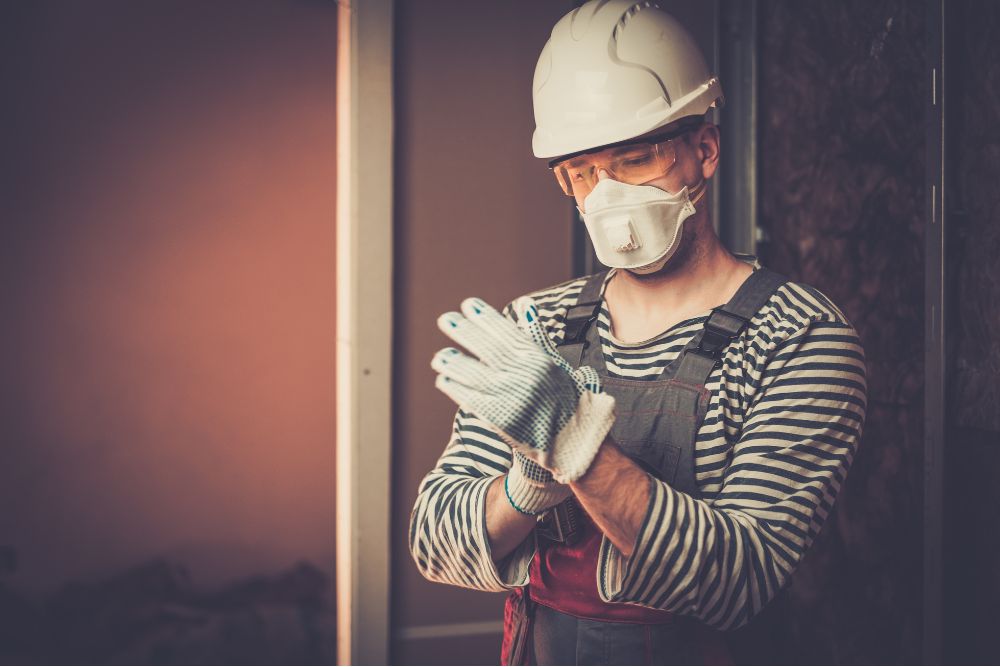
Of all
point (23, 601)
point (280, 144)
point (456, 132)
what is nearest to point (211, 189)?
point (280, 144)

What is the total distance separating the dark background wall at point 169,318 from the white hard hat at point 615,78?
2.82m

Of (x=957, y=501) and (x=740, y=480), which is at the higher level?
(x=740, y=480)

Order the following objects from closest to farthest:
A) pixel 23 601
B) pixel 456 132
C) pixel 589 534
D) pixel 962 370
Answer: pixel 589 534 < pixel 962 370 < pixel 456 132 < pixel 23 601

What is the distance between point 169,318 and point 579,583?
10.4 feet

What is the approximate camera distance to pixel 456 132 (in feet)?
8.87

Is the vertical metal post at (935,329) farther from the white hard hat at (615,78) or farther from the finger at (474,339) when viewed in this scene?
the finger at (474,339)

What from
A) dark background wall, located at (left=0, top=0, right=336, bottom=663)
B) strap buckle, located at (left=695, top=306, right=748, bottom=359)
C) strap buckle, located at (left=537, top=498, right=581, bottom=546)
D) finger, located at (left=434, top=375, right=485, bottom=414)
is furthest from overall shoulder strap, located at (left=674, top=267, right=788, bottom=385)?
dark background wall, located at (left=0, top=0, right=336, bottom=663)

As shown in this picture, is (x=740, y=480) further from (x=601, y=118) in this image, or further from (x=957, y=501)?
(x=957, y=501)

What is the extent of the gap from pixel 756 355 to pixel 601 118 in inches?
17.4

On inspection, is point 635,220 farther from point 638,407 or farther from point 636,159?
point 638,407

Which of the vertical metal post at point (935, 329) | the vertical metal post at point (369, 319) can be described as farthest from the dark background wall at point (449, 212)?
the vertical metal post at point (935, 329)

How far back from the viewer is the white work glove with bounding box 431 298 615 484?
1032 millimetres

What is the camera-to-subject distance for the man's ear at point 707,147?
55.2 inches

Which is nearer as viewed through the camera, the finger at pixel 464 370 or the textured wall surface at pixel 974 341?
the finger at pixel 464 370
